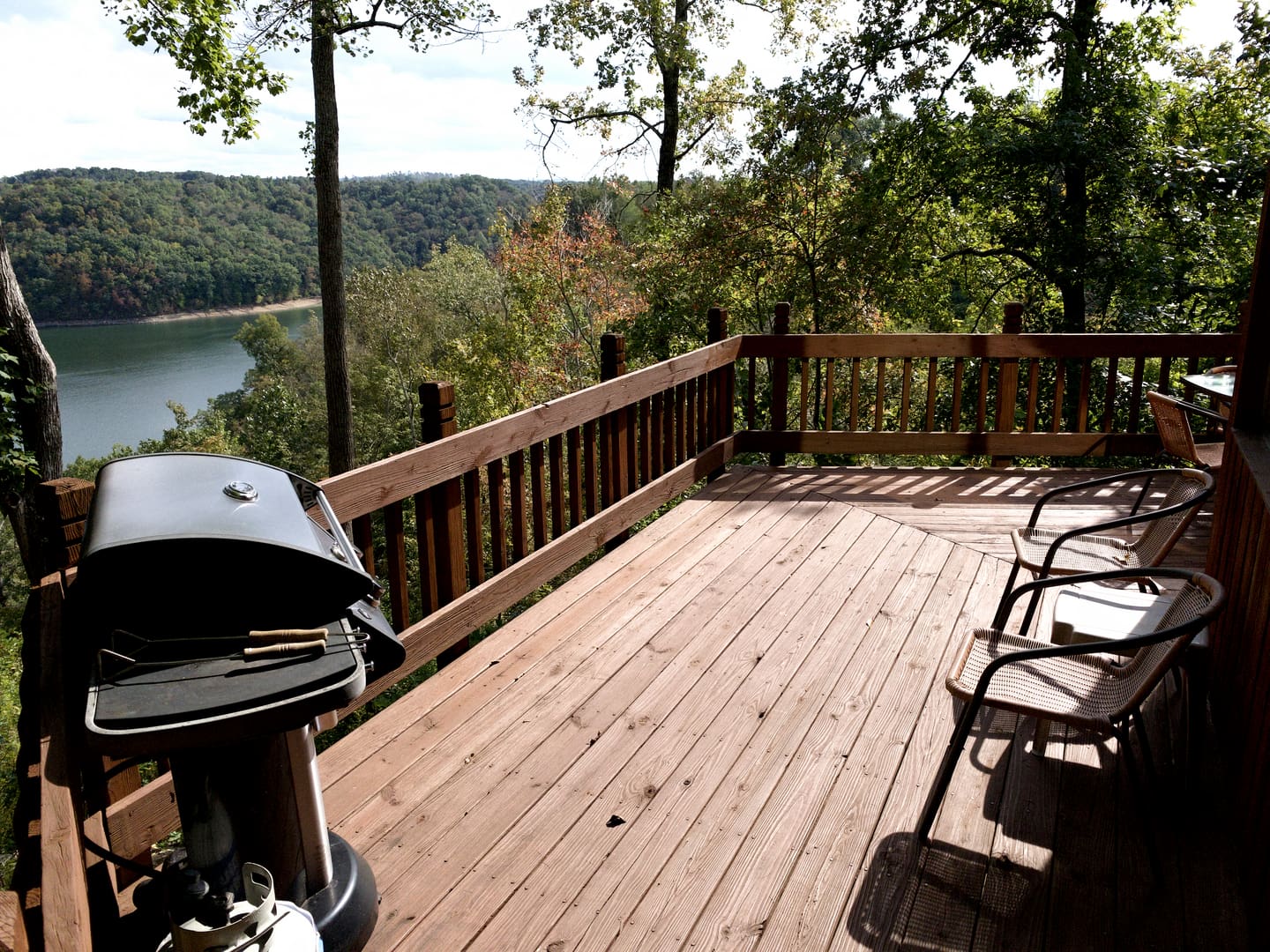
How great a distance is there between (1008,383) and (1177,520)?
3.11 m

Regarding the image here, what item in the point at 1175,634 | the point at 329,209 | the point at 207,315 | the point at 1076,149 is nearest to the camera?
the point at 1175,634

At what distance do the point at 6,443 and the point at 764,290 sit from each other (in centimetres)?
988

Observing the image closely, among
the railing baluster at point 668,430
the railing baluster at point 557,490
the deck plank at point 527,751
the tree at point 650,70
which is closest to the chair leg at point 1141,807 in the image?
the deck plank at point 527,751

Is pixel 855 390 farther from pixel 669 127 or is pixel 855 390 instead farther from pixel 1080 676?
pixel 669 127

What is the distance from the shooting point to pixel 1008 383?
5828 millimetres

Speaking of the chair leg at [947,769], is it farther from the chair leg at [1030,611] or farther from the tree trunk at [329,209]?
the tree trunk at [329,209]

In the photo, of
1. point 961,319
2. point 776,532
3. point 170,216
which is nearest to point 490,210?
point 170,216

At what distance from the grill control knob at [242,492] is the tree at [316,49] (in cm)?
1078

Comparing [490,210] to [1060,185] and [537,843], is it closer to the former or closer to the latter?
→ [1060,185]

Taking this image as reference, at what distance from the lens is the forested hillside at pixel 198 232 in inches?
1268

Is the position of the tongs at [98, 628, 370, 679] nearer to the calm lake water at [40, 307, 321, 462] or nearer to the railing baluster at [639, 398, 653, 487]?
the railing baluster at [639, 398, 653, 487]

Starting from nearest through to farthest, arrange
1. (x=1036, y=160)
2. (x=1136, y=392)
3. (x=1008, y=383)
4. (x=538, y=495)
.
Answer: (x=538, y=495) → (x=1136, y=392) → (x=1008, y=383) → (x=1036, y=160)

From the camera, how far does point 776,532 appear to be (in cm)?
471

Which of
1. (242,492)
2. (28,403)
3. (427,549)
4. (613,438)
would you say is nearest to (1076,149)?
(613,438)
